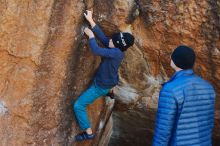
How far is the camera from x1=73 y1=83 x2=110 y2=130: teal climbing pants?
4.60 m

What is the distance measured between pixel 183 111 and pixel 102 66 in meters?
1.09

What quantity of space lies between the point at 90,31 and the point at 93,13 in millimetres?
287

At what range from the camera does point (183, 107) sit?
376cm

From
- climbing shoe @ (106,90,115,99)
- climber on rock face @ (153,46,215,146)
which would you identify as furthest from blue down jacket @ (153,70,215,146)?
climbing shoe @ (106,90,115,99)

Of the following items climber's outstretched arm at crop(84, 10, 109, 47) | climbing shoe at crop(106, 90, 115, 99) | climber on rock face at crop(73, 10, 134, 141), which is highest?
climber's outstretched arm at crop(84, 10, 109, 47)

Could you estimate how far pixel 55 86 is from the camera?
4555mm

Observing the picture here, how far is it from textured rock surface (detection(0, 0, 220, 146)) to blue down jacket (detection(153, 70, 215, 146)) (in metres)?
0.93

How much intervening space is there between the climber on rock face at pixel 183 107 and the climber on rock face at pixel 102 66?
2.26ft

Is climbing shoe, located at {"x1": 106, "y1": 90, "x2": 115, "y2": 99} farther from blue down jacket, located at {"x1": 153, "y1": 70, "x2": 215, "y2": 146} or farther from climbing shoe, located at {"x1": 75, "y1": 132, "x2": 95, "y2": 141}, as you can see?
blue down jacket, located at {"x1": 153, "y1": 70, "x2": 215, "y2": 146}

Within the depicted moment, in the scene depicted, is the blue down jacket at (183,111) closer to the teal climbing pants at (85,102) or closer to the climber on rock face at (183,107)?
the climber on rock face at (183,107)

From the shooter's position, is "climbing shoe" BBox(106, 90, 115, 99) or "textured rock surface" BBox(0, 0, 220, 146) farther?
"climbing shoe" BBox(106, 90, 115, 99)

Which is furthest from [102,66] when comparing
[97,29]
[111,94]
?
[111,94]

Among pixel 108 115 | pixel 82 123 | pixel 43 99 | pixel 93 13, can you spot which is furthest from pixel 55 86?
pixel 108 115

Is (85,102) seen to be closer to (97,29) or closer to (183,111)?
(97,29)
